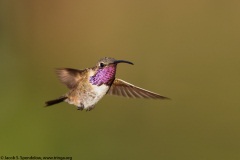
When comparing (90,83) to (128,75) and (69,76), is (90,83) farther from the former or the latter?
(128,75)

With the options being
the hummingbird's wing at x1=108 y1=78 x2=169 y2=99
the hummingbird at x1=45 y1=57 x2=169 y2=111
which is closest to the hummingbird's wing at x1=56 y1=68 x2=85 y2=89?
the hummingbird at x1=45 y1=57 x2=169 y2=111

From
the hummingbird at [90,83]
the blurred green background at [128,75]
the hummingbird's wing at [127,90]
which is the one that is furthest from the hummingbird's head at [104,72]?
the blurred green background at [128,75]

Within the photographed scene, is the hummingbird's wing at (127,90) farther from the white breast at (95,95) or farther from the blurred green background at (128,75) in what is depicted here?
the blurred green background at (128,75)

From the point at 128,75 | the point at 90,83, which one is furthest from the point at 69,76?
the point at 128,75

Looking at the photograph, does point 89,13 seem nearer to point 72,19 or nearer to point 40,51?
point 72,19

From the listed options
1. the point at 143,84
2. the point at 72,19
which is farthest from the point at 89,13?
the point at 143,84
